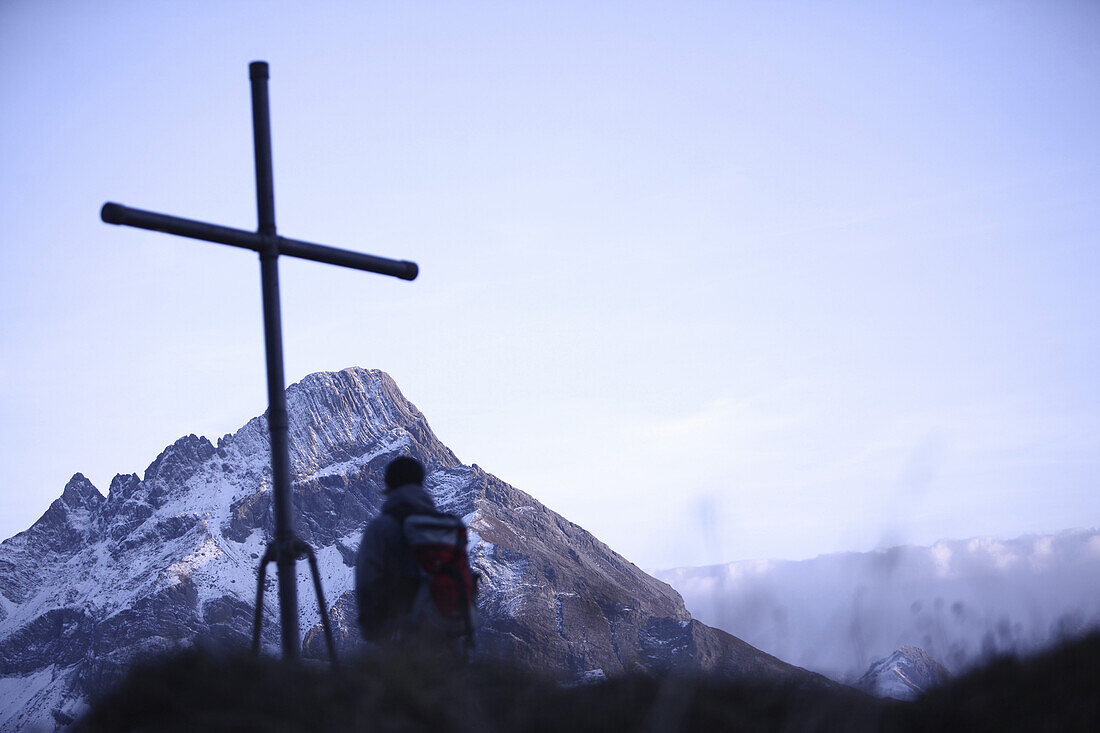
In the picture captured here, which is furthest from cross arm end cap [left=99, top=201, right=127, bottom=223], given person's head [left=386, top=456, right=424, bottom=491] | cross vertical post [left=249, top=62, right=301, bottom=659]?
person's head [left=386, top=456, right=424, bottom=491]

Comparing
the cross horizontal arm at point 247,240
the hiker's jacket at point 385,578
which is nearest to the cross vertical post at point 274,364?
the cross horizontal arm at point 247,240

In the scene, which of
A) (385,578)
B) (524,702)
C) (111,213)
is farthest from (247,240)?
(524,702)

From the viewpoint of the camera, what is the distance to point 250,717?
589 cm

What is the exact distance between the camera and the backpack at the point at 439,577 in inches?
304

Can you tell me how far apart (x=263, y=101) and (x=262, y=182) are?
661 mm

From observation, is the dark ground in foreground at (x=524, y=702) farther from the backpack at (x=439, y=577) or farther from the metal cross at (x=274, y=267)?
the metal cross at (x=274, y=267)

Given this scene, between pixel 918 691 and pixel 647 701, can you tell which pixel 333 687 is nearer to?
pixel 647 701

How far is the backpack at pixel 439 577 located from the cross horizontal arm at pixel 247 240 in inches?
81.8

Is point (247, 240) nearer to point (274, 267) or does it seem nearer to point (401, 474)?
point (274, 267)

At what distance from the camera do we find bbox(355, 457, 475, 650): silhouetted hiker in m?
7.72

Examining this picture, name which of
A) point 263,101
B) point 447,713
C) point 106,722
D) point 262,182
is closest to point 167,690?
point 106,722

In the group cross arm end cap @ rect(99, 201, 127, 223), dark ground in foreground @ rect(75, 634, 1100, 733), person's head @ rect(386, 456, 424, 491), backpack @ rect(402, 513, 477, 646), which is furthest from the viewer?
person's head @ rect(386, 456, 424, 491)

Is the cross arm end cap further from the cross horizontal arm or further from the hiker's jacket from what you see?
the hiker's jacket

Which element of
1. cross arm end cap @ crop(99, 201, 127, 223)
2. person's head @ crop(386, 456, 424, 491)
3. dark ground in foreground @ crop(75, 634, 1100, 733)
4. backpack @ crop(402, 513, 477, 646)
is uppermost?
cross arm end cap @ crop(99, 201, 127, 223)
